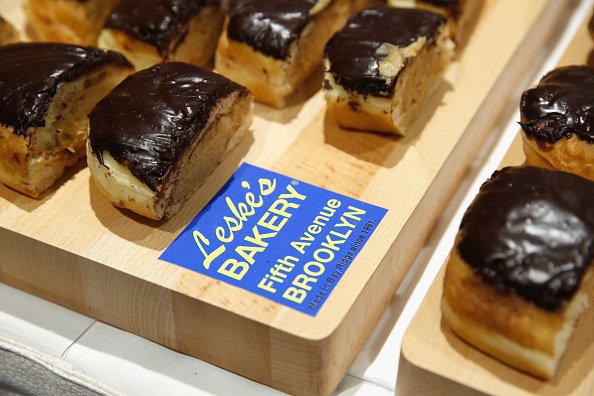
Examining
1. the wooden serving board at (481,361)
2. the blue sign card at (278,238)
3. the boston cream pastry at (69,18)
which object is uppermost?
the boston cream pastry at (69,18)

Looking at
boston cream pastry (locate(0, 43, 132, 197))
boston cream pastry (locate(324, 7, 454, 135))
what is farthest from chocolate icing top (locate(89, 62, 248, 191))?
boston cream pastry (locate(324, 7, 454, 135))

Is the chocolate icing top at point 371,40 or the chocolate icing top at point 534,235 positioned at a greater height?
the chocolate icing top at point 371,40

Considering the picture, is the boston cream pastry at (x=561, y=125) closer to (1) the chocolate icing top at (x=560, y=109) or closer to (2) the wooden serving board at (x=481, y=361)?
(1) the chocolate icing top at (x=560, y=109)

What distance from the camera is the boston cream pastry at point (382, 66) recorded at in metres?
2.36

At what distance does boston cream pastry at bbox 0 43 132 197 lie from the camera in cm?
228

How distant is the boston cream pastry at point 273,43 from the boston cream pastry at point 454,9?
301 millimetres

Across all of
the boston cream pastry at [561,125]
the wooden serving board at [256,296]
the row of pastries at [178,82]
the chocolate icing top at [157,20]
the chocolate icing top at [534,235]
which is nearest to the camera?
the chocolate icing top at [534,235]

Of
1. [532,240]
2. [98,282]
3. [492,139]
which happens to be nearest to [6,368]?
[98,282]

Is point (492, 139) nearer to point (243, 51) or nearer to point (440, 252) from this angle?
point (440, 252)

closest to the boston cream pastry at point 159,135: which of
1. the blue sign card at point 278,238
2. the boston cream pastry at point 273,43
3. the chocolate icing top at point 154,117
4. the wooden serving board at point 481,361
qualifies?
the chocolate icing top at point 154,117

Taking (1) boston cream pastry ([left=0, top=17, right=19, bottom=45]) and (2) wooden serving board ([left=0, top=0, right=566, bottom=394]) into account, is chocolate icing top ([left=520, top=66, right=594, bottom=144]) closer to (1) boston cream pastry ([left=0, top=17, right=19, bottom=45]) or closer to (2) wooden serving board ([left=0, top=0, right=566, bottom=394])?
(2) wooden serving board ([left=0, top=0, right=566, bottom=394])

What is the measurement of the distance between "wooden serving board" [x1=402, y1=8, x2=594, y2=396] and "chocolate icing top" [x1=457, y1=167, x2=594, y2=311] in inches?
8.6

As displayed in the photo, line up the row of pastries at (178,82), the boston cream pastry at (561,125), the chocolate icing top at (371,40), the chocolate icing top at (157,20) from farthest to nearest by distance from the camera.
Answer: the chocolate icing top at (157,20)
the chocolate icing top at (371,40)
the row of pastries at (178,82)
the boston cream pastry at (561,125)

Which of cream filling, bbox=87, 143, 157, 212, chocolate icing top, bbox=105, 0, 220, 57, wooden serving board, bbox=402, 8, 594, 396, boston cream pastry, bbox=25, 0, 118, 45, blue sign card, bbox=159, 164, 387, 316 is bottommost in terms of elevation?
wooden serving board, bbox=402, 8, 594, 396
